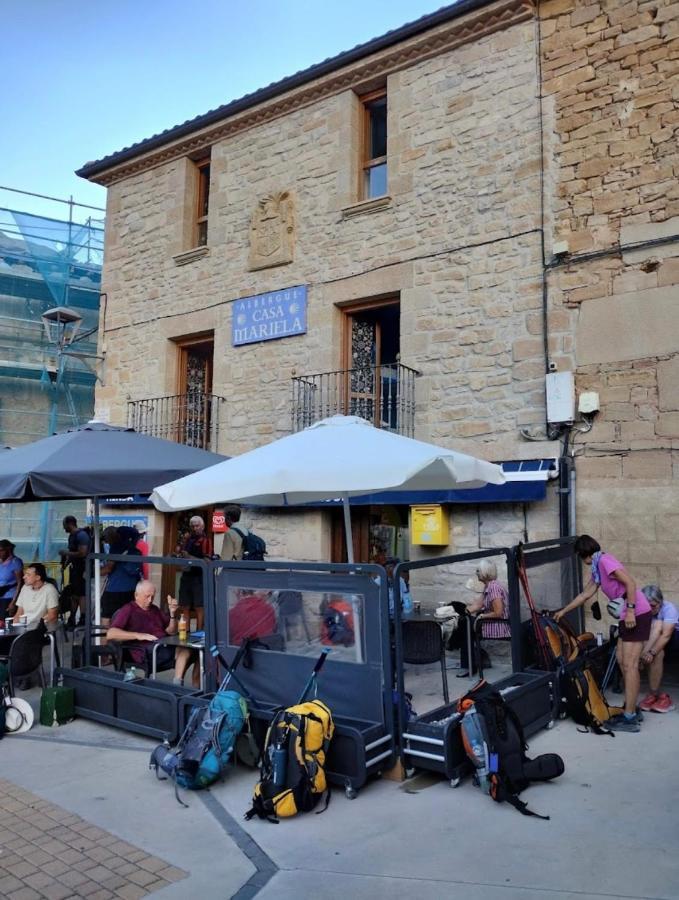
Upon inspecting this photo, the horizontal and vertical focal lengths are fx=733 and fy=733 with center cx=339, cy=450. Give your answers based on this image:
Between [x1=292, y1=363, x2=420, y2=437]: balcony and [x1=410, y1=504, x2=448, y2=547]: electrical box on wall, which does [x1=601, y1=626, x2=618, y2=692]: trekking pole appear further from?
[x1=292, y1=363, x2=420, y2=437]: balcony

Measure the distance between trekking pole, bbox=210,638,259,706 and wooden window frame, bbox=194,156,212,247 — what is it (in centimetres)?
830

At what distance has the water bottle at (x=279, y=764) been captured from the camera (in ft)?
13.2

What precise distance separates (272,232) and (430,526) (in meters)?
5.06

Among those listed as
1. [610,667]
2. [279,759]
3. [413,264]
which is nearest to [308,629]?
[279,759]

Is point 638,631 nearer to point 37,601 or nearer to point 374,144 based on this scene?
point 37,601

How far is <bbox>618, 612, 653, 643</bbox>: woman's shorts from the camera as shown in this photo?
5500 millimetres

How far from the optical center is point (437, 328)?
351 inches

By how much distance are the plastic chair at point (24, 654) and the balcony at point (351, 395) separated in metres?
4.65

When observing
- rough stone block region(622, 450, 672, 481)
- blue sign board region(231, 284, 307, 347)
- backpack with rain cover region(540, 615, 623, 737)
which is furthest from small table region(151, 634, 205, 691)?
blue sign board region(231, 284, 307, 347)

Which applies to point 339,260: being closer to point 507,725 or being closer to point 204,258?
point 204,258

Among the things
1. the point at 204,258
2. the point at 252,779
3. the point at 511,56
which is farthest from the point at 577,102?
the point at 252,779

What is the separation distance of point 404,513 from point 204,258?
529cm

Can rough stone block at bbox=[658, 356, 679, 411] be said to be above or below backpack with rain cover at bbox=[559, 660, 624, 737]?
above

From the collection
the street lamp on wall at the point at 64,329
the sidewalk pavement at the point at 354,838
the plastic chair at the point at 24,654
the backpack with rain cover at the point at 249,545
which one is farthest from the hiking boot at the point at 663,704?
the street lamp on wall at the point at 64,329
